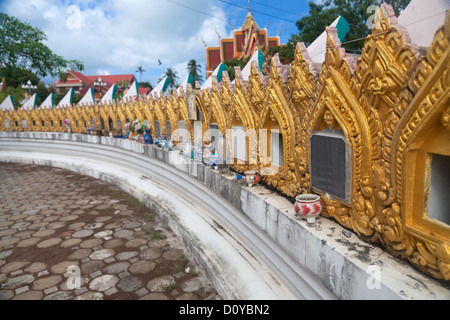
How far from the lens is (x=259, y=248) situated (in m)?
3.86

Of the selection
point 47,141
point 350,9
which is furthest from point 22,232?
point 350,9

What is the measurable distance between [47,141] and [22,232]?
1070 centimetres

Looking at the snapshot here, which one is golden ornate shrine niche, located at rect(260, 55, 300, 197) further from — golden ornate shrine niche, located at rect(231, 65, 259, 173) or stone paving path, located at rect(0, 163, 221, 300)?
stone paving path, located at rect(0, 163, 221, 300)

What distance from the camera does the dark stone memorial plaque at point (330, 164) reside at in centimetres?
275

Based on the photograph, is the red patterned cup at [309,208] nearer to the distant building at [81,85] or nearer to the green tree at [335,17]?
the green tree at [335,17]

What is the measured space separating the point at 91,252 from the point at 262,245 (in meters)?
3.20

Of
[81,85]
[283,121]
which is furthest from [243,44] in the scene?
[81,85]

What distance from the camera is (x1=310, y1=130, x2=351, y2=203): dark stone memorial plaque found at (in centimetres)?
275

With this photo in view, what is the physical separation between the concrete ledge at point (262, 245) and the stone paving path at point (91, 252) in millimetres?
353

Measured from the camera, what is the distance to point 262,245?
3.77m

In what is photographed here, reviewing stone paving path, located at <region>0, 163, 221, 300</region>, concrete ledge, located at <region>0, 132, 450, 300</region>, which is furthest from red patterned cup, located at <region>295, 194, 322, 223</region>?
stone paving path, located at <region>0, 163, 221, 300</region>
